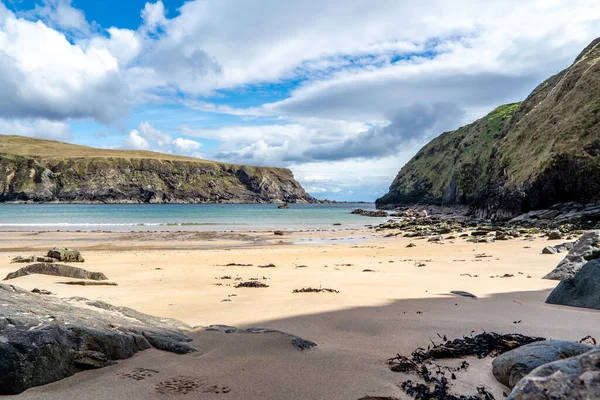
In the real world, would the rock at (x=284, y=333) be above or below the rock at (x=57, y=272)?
above

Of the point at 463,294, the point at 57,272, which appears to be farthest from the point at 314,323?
the point at 57,272

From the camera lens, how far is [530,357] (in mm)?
3363

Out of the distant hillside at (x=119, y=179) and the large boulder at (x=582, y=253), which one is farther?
the distant hillside at (x=119, y=179)

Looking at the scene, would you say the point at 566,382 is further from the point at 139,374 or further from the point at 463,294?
the point at 463,294

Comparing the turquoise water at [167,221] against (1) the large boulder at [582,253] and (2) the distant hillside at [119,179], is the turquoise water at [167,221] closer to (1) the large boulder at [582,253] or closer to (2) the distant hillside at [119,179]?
(1) the large boulder at [582,253]

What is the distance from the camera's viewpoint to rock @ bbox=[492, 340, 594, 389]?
3.26 meters

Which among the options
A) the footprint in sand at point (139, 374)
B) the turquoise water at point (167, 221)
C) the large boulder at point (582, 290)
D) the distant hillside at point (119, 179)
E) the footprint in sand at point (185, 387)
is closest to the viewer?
the footprint in sand at point (185, 387)

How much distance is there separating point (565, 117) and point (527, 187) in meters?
8.07

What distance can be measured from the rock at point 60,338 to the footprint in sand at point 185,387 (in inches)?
26.4

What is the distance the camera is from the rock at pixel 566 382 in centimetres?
199

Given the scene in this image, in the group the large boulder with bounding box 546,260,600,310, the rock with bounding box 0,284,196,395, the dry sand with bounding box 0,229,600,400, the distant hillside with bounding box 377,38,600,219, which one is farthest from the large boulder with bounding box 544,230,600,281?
the distant hillside with bounding box 377,38,600,219

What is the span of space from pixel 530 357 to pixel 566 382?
1489mm

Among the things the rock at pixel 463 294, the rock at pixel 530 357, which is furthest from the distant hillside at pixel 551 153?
the rock at pixel 530 357

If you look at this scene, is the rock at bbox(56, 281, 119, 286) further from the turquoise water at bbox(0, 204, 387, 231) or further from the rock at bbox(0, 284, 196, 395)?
the turquoise water at bbox(0, 204, 387, 231)
